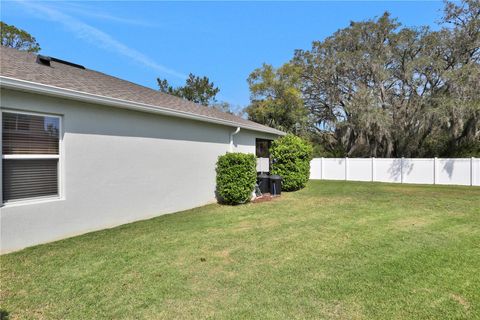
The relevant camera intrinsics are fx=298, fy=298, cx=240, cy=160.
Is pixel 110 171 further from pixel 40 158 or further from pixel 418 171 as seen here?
pixel 418 171

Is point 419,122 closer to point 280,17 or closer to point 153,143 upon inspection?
point 280,17

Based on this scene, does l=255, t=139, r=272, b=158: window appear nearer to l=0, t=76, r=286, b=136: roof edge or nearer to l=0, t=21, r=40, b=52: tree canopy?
l=0, t=76, r=286, b=136: roof edge

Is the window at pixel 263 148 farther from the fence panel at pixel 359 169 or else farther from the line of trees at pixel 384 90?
the line of trees at pixel 384 90

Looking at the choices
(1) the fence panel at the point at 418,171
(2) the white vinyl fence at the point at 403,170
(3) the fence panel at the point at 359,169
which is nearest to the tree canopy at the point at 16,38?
(2) the white vinyl fence at the point at 403,170

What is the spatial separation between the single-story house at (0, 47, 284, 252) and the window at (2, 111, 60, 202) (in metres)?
0.01

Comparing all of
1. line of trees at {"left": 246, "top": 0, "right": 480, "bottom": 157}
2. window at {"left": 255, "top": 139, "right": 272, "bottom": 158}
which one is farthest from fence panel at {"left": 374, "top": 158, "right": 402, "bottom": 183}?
window at {"left": 255, "top": 139, "right": 272, "bottom": 158}

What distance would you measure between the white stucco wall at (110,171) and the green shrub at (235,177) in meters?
0.51

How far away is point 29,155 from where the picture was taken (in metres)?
4.84

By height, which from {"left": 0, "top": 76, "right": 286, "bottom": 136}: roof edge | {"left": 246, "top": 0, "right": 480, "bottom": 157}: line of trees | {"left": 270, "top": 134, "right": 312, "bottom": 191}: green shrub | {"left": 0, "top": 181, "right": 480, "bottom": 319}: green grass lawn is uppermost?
{"left": 246, "top": 0, "right": 480, "bottom": 157}: line of trees

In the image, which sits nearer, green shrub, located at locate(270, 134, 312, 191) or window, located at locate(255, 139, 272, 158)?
green shrub, located at locate(270, 134, 312, 191)

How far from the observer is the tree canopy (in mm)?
17609

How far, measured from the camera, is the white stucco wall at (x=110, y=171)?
485 cm

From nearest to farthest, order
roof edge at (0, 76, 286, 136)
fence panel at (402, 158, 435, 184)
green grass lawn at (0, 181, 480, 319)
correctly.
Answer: green grass lawn at (0, 181, 480, 319), roof edge at (0, 76, 286, 136), fence panel at (402, 158, 435, 184)

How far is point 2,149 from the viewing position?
4512 millimetres
